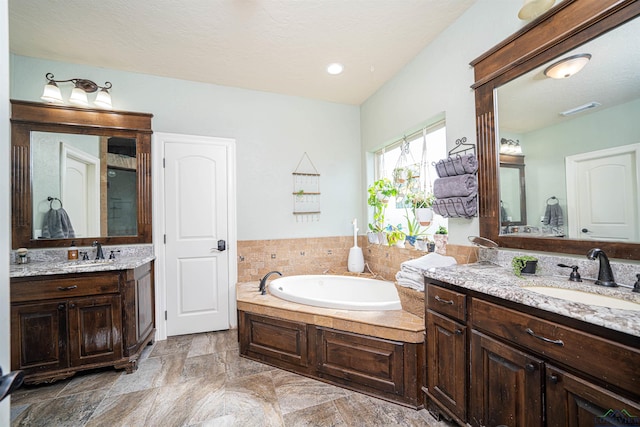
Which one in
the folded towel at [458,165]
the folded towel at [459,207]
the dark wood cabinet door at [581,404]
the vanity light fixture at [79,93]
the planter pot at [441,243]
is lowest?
the dark wood cabinet door at [581,404]

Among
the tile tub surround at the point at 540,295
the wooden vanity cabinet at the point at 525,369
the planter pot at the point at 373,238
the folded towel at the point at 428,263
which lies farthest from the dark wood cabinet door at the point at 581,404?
the planter pot at the point at 373,238

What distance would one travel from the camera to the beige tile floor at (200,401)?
5.69 feet

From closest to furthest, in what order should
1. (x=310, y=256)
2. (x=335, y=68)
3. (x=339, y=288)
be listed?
1. (x=335, y=68)
2. (x=339, y=288)
3. (x=310, y=256)

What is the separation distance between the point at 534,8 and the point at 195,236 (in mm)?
3342

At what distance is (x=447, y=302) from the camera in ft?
5.20

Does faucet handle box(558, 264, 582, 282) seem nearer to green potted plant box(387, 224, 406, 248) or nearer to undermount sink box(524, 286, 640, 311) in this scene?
undermount sink box(524, 286, 640, 311)

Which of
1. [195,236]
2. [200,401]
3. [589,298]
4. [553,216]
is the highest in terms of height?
[553,216]

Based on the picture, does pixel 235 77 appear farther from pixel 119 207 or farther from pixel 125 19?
pixel 119 207

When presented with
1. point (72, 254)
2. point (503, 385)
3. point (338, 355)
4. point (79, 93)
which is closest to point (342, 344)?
point (338, 355)

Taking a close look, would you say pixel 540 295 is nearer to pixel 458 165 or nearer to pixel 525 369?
pixel 525 369

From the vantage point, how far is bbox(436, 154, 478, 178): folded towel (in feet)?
6.57

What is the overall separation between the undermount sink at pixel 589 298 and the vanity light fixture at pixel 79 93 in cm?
382

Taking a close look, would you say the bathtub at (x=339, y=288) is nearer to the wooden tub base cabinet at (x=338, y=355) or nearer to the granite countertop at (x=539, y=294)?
the wooden tub base cabinet at (x=338, y=355)

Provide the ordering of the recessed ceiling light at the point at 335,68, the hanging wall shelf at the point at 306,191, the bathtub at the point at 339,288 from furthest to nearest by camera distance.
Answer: the hanging wall shelf at the point at 306,191
the bathtub at the point at 339,288
the recessed ceiling light at the point at 335,68
